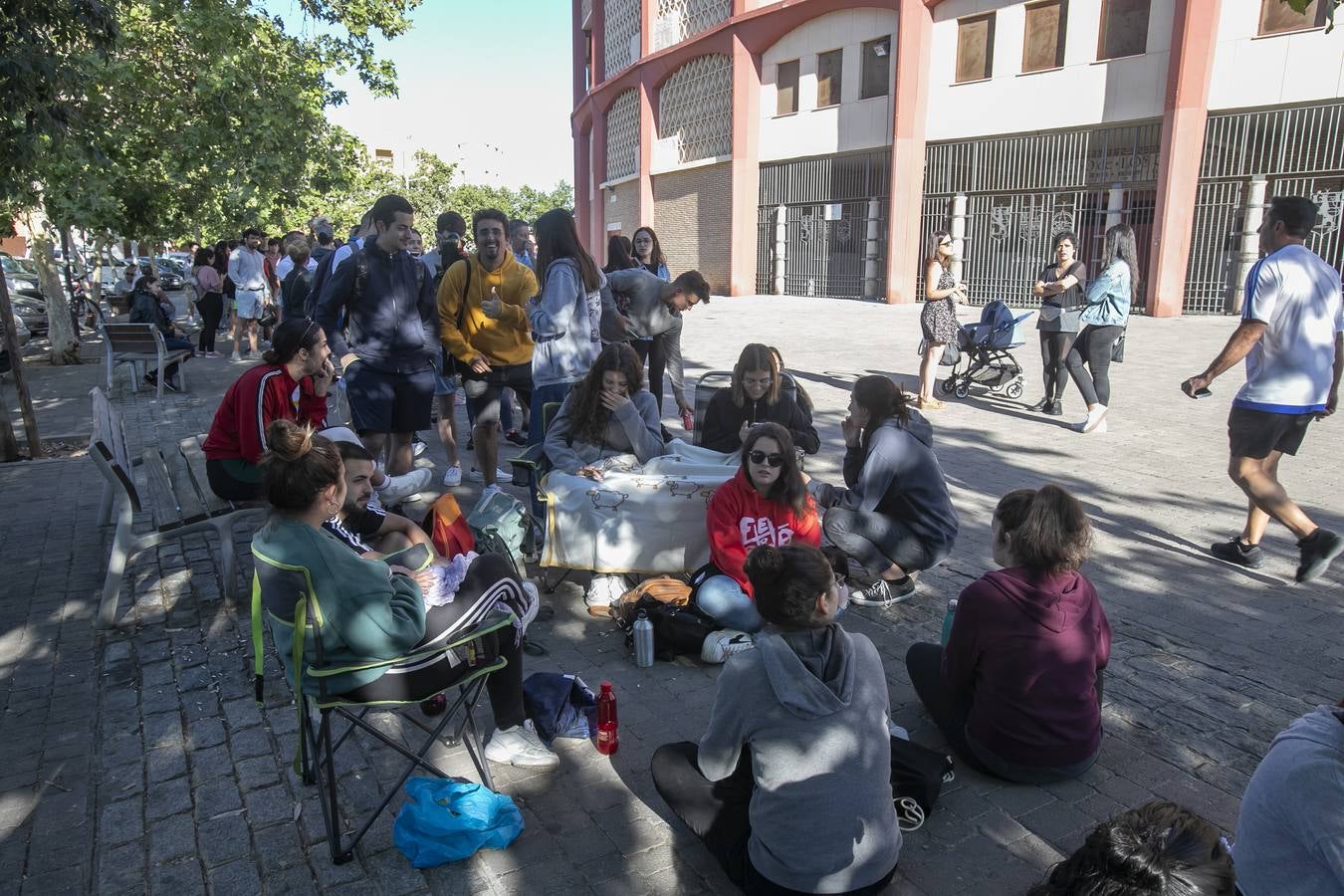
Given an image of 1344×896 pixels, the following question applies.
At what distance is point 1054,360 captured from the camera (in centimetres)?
948

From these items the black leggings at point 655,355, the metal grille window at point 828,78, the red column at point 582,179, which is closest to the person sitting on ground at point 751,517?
the black leggings at point 655,355

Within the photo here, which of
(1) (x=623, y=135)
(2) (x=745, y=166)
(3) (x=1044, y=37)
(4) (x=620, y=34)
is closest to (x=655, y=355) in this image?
(3) (x=1044, y=37)

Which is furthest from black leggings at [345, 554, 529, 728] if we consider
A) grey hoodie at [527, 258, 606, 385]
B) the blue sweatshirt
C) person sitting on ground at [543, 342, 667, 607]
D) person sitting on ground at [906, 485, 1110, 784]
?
the blue sweatshirt

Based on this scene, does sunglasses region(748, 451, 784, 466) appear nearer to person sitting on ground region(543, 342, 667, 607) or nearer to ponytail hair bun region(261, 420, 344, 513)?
person sitting on ground region(543, 342, 667, 607)

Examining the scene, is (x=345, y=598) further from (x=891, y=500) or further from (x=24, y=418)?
(x=24, y=418)

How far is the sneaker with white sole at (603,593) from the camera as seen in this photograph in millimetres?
4734

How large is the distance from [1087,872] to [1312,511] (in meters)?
6.09

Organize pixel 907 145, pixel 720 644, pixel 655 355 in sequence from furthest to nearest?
1. pixel 907 145
2. pixel 655 355
3. pixel 720 644

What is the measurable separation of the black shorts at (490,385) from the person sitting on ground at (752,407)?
4.96 ft

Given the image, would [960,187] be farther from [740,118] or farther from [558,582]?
[558,582]

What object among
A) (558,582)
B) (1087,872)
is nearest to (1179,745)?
(1087,872)

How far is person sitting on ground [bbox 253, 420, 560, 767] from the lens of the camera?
2.76m

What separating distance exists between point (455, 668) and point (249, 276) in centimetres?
1198

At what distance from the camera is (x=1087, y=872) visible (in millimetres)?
1407
